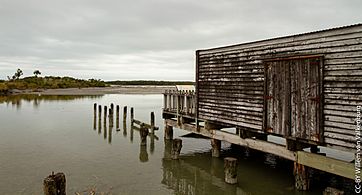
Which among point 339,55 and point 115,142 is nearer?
point 339,55

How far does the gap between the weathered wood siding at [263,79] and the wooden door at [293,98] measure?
23 centimetres

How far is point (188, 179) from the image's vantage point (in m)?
11.7

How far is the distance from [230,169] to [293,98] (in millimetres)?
3182

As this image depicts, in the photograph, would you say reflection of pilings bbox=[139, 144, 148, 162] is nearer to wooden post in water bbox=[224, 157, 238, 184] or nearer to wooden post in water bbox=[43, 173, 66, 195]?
wooden post in water bbox=[224, 157, 238, 184]

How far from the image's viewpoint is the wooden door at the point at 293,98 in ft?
30.3

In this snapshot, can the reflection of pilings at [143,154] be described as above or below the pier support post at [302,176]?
below

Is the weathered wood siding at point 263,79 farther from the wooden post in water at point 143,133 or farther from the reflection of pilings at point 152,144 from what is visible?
the wooden post in water at point 143,133

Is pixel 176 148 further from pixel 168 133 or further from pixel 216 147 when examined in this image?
pixel 168 133

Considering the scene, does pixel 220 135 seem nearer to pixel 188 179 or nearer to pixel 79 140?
pixel 188 179

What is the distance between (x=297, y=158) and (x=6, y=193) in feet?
30.4

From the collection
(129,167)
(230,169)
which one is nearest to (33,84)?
(129,167)

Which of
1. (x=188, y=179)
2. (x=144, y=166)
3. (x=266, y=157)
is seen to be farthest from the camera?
(x=266, y=157)

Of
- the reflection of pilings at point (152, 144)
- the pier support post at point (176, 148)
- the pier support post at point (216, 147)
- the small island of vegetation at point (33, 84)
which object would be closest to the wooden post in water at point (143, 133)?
the reflection of pilings at point (152, 144)

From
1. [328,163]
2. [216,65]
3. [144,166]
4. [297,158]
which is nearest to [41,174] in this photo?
[144,166]
